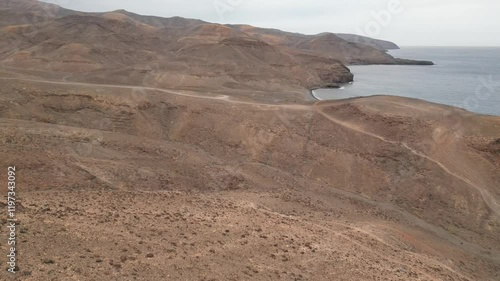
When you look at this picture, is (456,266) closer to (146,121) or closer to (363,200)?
(363,200)

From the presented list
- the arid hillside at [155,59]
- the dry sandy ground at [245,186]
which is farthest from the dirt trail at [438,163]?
the arid hillside at [155,59]

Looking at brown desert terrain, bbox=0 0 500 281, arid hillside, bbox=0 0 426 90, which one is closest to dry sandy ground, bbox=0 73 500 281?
brown desert terrain, bbox=0 0 500 281

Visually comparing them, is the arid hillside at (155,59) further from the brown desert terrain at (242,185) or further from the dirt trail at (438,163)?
the dirt trail at (438,163)

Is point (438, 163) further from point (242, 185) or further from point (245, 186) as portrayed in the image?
point (242, 185)

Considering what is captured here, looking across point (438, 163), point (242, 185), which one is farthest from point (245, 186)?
point (438, 163)

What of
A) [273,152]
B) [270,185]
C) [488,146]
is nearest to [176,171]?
[270,185]

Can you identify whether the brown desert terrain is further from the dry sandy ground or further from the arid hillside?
the arid hillside
